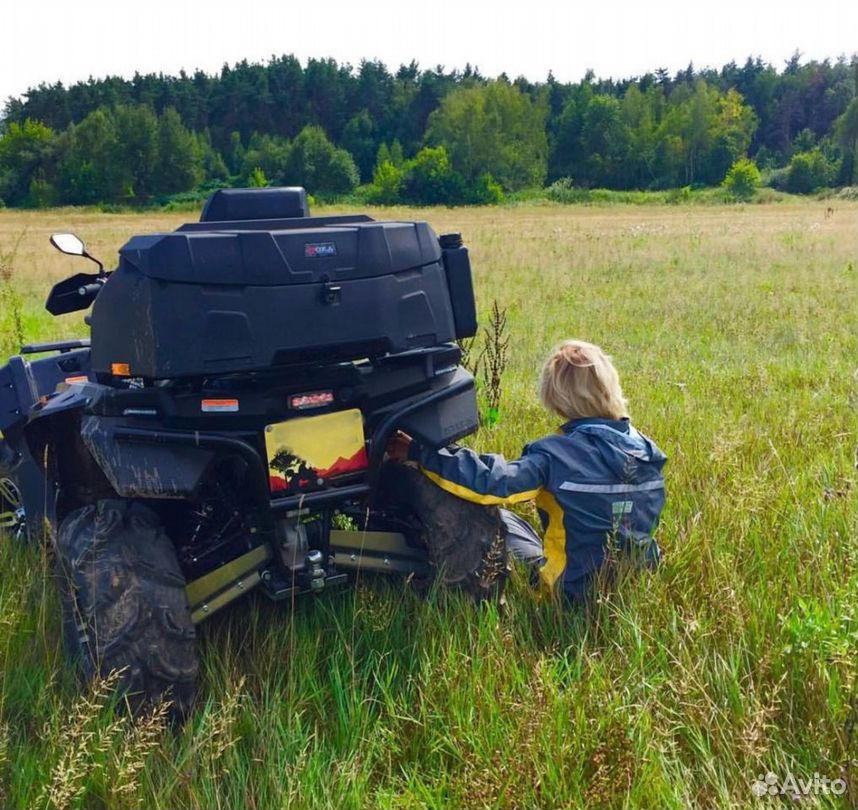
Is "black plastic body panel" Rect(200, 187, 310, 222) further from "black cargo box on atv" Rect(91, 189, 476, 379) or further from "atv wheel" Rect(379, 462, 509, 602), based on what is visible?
"atv wheel" Rect(379, 462, 509, 602)

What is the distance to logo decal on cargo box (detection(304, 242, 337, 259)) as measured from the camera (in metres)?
2.60

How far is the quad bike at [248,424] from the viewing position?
8.27ft

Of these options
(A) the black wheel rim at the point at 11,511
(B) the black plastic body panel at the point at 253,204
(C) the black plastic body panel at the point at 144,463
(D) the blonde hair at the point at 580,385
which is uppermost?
(B) the black plastic body panel at the point at 253,204

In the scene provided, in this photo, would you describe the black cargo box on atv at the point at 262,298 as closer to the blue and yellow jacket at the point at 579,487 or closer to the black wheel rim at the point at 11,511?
the blue and yellow jacket at the point at 579,487

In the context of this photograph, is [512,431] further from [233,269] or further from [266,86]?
[266,86]

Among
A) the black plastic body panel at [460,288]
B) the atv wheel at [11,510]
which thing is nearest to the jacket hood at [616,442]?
the black plastic body panel at [460,288]

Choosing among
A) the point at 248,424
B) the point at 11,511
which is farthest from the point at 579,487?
the point at 11,511

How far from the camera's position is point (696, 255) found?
1658 cm

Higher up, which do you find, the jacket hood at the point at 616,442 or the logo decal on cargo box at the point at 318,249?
the logo decal on cargo box at the point at 318,249

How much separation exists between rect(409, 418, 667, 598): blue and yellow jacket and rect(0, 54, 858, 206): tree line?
77317mm

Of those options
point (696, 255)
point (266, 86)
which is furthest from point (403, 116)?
point (696, 255)

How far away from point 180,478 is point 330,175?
9035 centimetres

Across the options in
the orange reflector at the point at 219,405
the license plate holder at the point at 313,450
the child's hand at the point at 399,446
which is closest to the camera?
the orange reflector at the point at 219,405

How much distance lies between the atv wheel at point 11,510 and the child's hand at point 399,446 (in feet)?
4.97
